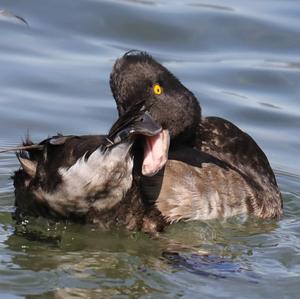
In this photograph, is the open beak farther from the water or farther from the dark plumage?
the water

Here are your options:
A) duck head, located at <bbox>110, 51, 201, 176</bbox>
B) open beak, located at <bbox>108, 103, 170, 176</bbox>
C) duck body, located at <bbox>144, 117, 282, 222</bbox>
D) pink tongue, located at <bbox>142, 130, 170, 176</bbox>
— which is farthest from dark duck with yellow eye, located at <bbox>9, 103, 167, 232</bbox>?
duck head, located at <bbox>110, 51, 201, 176</bbox>

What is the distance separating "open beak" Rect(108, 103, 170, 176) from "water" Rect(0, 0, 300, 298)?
50cm

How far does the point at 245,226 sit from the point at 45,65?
4023mm

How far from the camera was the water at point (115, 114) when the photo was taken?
5.43m

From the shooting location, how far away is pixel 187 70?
10.3m

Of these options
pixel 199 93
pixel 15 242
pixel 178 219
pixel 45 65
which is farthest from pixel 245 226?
pixel 45 65

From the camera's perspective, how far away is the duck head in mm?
6344

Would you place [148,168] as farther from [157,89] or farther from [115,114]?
[115,114]

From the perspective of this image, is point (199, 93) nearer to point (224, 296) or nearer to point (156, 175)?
point (156, 175)

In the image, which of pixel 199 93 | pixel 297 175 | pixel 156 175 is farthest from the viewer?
pixel 199 93

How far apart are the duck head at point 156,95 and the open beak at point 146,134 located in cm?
18

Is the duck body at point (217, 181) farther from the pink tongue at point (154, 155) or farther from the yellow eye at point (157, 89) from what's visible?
the yellow eye at point (157, 89)

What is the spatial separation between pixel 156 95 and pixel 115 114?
2630 mm

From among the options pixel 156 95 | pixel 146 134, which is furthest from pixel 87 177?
pixel 156 95
